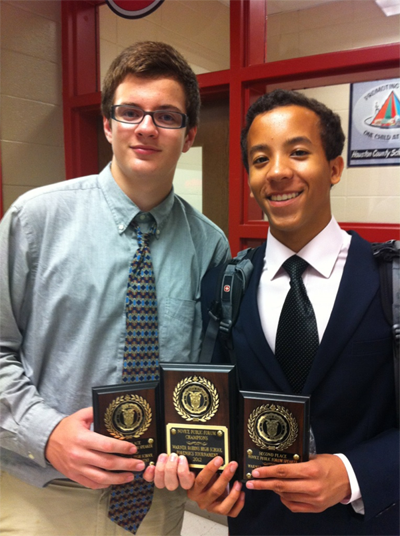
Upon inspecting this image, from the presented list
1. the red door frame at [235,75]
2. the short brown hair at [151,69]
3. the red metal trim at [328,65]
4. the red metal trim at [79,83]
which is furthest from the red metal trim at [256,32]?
the short brown hair at [151,69]

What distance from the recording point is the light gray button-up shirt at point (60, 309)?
3.99 ft

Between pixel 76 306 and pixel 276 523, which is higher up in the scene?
pixel 76 306

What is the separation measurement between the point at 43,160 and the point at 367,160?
6.98ft

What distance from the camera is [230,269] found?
1324 mm

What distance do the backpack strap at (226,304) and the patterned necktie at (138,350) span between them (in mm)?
160

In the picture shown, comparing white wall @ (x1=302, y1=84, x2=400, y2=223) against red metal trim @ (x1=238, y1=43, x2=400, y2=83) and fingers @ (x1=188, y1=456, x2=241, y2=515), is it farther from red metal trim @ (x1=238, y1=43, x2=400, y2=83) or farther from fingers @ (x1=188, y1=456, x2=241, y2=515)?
fingers @ (x1=188, y1=456, x2=241, y2=515)

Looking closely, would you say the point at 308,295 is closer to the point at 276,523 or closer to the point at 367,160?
the point at 276,523

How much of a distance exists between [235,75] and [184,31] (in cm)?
84

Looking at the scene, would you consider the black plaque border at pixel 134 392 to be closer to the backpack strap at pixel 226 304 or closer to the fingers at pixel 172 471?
the fingers at pixel 172 471

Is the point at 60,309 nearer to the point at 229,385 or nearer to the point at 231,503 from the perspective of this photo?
the point at 229,385

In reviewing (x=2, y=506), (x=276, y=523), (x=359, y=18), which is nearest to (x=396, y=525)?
(x=276, y=523)

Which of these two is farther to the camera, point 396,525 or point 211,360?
point 211,360

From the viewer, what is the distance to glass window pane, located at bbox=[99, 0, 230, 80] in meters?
2.67

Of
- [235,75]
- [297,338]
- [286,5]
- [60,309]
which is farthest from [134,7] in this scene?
[297,338]
